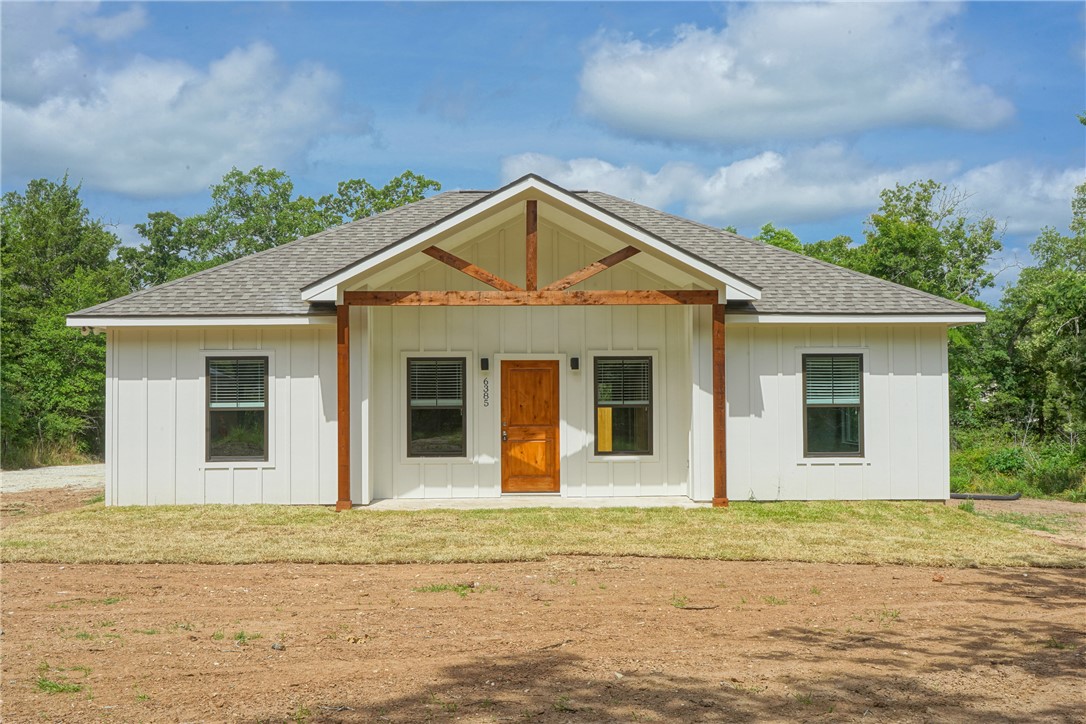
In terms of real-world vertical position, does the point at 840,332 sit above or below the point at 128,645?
above

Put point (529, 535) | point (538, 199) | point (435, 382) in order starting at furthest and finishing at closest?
point (435, 382) < point (538, 199) < point (529, 535)

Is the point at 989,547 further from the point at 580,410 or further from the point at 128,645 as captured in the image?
the point at 128,645

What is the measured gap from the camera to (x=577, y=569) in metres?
9.24

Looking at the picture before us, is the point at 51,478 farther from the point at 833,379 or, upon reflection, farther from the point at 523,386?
the point at 833,379

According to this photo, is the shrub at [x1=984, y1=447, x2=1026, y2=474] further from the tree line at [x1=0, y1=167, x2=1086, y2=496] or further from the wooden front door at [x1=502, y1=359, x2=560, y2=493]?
the wooden front door at [x1=502, y1=359, x2=560, y2=493]

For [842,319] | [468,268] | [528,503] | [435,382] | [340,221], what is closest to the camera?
[468,268]

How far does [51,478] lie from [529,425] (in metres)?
12.3

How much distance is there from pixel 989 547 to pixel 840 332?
4.43 metres

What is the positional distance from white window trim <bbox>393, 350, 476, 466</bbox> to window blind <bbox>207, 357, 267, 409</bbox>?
1968 mm

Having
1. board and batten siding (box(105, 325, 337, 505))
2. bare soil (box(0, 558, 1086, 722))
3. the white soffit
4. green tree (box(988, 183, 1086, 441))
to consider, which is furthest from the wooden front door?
green tree (box(988, 183, 1086, 441))

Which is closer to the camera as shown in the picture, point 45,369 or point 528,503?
point 528,503

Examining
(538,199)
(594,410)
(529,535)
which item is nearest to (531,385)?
(594,410)

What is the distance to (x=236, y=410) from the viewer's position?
13.8m

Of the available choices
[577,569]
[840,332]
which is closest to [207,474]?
[577,569]
